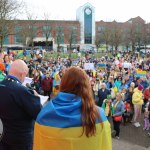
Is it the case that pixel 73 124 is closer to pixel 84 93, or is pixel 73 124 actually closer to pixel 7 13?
pixel 84 93

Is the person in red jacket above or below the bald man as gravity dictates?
below

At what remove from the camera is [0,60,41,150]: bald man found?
2942 millimetres

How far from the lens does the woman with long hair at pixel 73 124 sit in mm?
2146

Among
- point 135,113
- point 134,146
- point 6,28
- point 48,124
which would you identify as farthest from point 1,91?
point 6,28

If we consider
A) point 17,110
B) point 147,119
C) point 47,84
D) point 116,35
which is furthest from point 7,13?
point 116,35

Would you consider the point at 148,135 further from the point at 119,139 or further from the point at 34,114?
the point at 34,114

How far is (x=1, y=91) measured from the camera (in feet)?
9.88

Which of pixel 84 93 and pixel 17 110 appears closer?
pixel 84 93

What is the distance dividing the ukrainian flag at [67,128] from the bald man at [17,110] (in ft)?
2.41

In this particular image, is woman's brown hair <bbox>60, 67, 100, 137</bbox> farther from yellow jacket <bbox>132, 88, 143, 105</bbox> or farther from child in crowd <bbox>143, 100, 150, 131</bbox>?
yellow jacket <bbox>132, 88, 143, 105</bbox>

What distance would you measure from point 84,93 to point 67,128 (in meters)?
0.30

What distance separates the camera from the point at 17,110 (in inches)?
117

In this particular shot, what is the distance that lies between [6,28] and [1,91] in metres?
26.0

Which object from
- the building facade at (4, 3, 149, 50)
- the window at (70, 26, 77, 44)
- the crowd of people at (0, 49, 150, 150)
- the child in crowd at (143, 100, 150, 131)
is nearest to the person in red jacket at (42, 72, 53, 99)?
the crowd of people at (0, 49, 150, 150)
